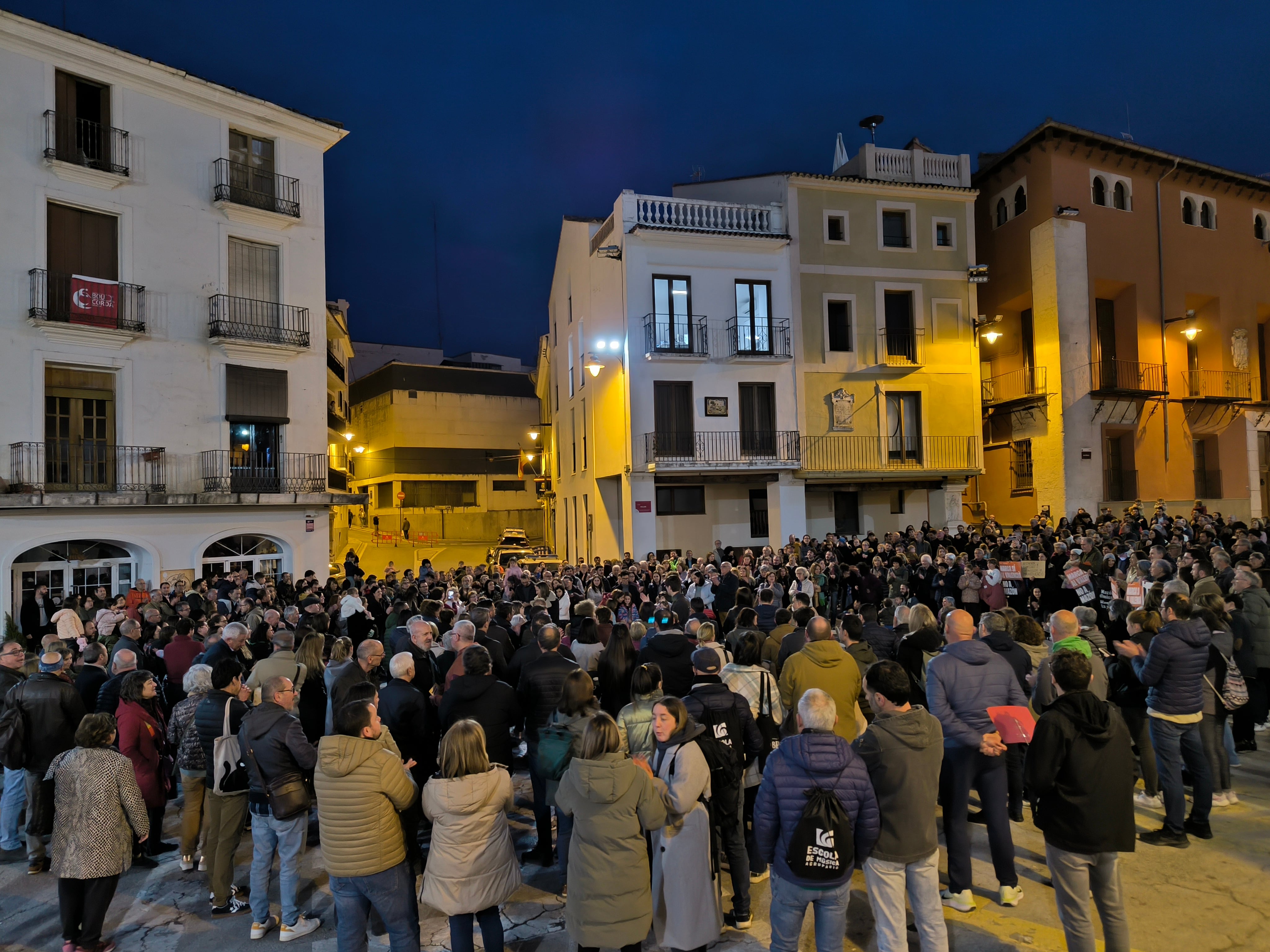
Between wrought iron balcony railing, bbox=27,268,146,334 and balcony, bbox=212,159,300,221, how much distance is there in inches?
133

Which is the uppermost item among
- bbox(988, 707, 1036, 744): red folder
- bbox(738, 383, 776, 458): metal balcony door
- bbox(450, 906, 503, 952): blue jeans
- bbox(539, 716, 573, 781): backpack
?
bbox(738, 383, 776, 458): metal balcony door

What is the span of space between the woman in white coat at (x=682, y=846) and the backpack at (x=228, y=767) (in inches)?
116

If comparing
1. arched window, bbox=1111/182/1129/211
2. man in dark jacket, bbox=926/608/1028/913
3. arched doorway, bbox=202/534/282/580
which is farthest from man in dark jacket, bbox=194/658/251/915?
arched window, bbox=1111/182/1129/211

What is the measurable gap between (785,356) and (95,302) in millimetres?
17974

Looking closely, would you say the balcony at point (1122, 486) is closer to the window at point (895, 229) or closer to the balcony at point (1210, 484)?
the balcony at point (1210, 484)

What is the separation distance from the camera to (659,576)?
15555 millimetres

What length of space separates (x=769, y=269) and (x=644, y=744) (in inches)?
791

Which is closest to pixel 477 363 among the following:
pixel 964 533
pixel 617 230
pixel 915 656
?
pixel 617 230

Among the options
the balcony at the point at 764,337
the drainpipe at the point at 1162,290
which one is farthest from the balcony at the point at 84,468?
the drainpipe at the point at 1162,290

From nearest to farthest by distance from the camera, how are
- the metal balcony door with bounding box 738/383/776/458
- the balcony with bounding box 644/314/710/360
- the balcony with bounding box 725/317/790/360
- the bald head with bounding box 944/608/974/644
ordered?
the bald head with bounding box 944/608/974/644 < the balcony with bounding box 644/314/710/360 < the balcony with bounding box 725/317/790/360 < the metal balcony door with bounding box 738/383/776/458

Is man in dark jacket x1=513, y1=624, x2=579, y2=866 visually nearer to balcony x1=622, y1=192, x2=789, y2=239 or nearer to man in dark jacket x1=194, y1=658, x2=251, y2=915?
man in dark jacket x1=194, y1=658, x2=251, y2=915

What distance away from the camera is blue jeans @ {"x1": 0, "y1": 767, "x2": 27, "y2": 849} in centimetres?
635

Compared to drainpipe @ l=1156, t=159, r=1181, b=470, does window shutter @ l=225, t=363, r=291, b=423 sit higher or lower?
lower

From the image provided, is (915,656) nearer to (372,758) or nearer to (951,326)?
(372,758)
